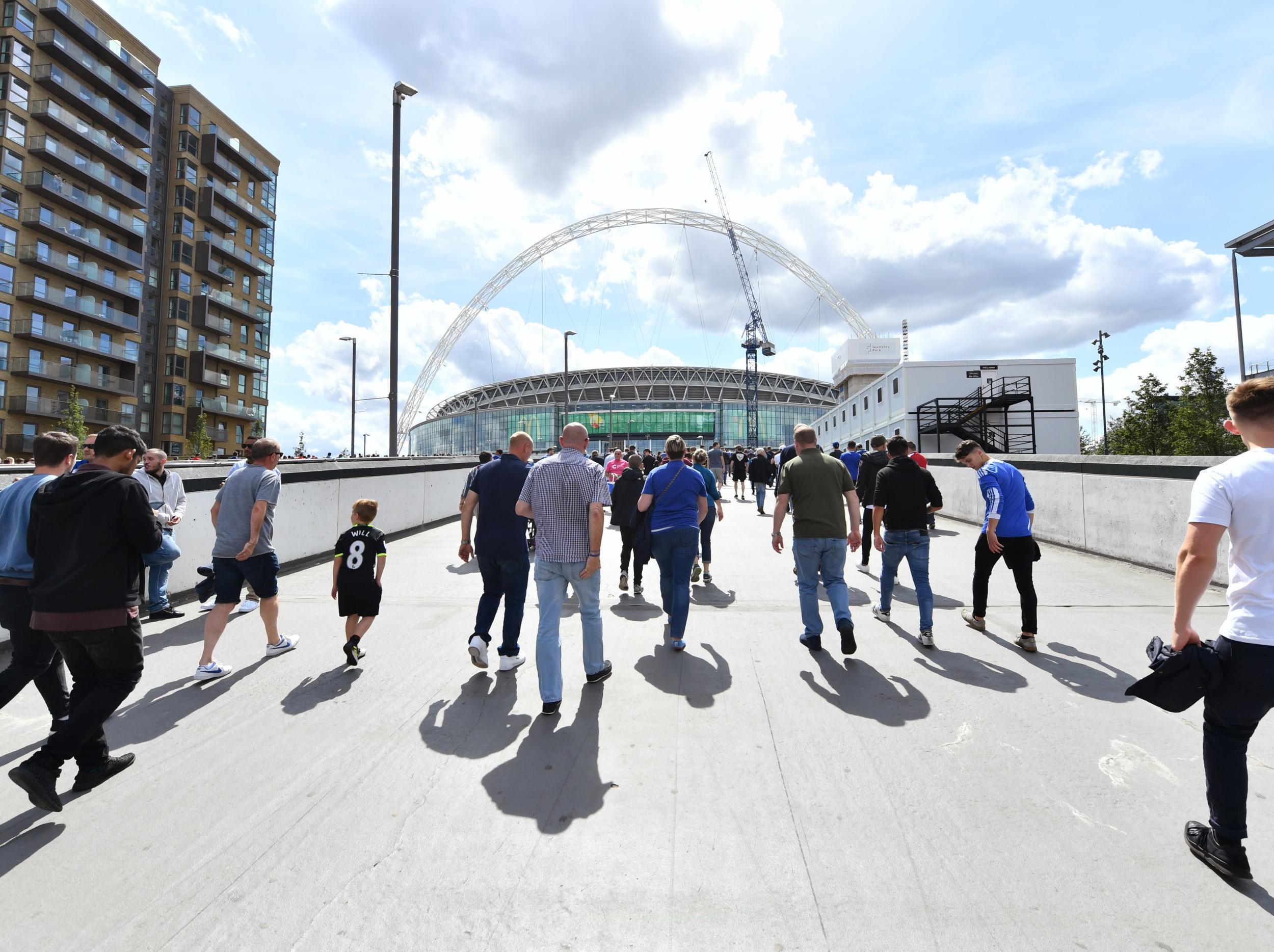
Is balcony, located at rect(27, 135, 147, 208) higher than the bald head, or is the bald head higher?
balcony, located at rect(27, 135, 147, 208)

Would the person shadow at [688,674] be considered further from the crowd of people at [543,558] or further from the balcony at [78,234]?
the balcony at [78,234]

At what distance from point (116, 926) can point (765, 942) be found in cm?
225

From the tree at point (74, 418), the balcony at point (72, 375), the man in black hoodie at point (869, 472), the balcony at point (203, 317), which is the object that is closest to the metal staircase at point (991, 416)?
the man in black hoodie at point (869, 472)

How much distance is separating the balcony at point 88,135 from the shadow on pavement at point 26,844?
55.4 meters

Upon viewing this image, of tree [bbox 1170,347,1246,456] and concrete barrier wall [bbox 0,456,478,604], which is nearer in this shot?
concrete barrier wall [bbox 0,456,478,604]

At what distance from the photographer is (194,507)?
7.24m

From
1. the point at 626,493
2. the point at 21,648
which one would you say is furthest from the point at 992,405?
the point at 21,648

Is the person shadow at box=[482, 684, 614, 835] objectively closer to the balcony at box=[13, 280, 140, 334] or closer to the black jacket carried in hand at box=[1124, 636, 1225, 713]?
the black jacket carried in hand at box=[1124, 636, 1225, 713]

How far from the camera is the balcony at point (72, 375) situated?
122 ft

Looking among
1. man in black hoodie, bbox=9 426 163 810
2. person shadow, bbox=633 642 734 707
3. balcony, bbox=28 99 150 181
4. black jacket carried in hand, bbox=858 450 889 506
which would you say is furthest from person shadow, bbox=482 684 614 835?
balcony, bbox=28 99 150 181

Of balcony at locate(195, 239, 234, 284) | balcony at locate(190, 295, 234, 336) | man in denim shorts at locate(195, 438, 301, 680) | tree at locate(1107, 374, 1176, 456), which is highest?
balcony at locate(195, 239, 234, 284)

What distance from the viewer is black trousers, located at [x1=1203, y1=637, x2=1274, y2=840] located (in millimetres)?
2268

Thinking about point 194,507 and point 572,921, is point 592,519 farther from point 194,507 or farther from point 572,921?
point 194,507

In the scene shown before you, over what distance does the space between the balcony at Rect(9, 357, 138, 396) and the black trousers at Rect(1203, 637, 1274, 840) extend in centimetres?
5335
